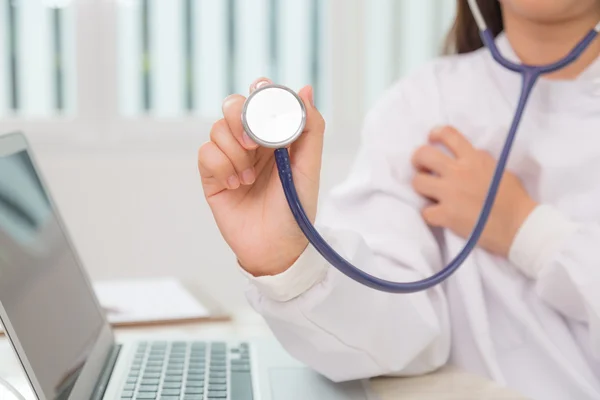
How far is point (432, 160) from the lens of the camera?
1019 millimetres

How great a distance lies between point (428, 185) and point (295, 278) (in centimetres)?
34

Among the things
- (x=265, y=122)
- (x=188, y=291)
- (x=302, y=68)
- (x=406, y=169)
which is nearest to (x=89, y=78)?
(x=302, y=68)

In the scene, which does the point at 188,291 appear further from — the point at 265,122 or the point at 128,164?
the point at 128,164

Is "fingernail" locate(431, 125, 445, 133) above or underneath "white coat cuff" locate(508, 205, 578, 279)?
above

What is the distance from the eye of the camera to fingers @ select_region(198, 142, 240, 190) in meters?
0.63

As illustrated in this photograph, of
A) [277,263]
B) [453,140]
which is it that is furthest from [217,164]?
[453,140]

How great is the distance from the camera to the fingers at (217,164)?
24.9 inches

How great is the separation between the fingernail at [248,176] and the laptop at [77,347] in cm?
20

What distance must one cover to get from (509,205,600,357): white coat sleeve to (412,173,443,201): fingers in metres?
0.11

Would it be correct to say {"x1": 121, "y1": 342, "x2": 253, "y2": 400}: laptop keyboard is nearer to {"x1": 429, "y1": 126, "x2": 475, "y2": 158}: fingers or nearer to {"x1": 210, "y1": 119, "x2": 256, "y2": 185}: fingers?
{"x1": 210, "y1": 119, "x2": 256, "y2": 185}: fingers

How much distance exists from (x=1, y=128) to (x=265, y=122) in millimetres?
1977

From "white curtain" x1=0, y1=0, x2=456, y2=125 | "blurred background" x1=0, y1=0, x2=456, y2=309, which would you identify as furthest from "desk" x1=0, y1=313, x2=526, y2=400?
"white curtain" x1=0, y1=0, x2=456, y2=125

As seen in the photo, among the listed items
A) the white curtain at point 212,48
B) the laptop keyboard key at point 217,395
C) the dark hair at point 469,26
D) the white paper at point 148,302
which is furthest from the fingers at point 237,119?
the white curtain at point 212,48

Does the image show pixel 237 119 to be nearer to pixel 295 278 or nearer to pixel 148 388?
pixel 295 278
